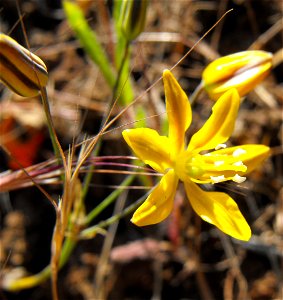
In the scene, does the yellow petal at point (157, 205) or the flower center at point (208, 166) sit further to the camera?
the flower center at point (208, 166)

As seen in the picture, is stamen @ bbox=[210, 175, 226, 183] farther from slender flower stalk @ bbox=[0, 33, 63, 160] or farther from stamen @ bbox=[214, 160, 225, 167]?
slender flower stalk @ bbox=[0, 33, 63, 160]

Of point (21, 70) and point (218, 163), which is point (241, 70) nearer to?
point (218, 163)

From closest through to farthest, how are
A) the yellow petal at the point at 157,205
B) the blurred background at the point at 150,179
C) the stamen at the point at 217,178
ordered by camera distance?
1. the yellow petal at the point at 157,205
2. the stamen at the point at 217,178
3. the blurred background at the point at 150,179

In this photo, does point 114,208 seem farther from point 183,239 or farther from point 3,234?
point 3,234

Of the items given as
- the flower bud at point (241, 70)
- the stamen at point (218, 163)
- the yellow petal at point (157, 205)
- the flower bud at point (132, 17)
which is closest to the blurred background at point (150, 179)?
the flower bud at point (132, 17)

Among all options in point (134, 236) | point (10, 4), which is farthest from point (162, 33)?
point (134, 236)

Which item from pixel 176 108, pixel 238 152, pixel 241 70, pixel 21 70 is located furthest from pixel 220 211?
pixel 21 70

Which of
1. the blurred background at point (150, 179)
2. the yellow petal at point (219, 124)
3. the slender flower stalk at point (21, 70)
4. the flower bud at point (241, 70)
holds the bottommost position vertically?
the blurred background at point (150, 179)

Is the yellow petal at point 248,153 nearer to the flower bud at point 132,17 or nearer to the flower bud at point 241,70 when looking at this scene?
the flower bud at point 241,70
